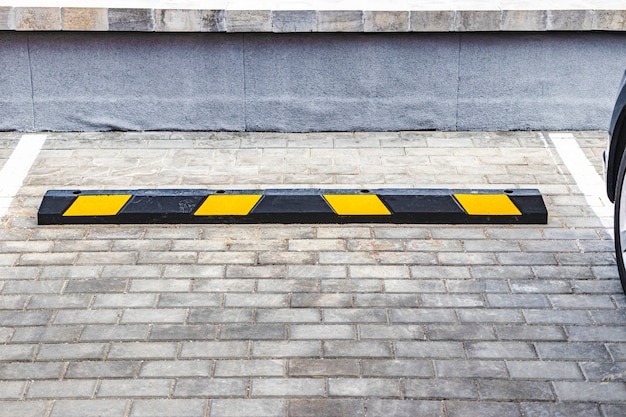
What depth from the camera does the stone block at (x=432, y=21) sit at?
6.99 meters

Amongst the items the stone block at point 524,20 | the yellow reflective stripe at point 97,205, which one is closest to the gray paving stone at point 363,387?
the yellow reflective stripe at point 97,205

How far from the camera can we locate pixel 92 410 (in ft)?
12.8

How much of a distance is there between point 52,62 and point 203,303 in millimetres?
3223

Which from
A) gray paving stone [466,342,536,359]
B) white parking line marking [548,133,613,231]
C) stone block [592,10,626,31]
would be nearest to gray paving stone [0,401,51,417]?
gray paving stone [466,342,536,359]

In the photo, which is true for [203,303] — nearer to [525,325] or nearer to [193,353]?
[193,353]

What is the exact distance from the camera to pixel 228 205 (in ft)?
19.3

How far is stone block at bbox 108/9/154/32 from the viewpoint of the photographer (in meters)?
6.95

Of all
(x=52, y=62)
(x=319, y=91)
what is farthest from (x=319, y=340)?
(x=52, y=62)

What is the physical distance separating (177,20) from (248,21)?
53cm

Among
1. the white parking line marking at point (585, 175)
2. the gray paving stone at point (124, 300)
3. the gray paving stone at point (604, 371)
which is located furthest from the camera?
the white parking line marking at point (585, 175)

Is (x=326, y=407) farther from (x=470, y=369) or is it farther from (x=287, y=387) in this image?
(x=470, y=369)

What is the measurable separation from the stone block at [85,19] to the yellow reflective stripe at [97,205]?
5.39ft

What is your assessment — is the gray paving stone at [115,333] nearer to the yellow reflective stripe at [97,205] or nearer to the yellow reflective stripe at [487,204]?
the yellow reflective stripe at [97,205]

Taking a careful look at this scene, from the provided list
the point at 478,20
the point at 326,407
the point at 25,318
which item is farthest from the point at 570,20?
the point at 25,318
